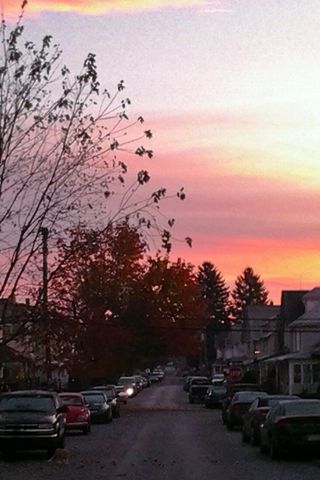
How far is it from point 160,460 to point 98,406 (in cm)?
2375

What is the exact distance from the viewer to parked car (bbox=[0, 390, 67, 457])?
29.9m

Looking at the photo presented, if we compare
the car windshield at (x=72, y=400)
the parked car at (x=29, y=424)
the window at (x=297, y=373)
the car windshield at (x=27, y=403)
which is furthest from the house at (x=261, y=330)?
the parked car at (x=29, y=424)

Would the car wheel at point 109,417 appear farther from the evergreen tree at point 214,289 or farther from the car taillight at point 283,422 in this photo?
the evergreen tree at point 214,289

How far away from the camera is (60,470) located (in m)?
26.5

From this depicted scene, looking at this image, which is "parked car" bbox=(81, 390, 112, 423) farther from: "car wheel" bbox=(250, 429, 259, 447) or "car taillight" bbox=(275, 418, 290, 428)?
"car taillight" bbox=(275, 418, 290, 428)

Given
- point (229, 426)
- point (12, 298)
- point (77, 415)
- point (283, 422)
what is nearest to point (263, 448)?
point (283, 422)

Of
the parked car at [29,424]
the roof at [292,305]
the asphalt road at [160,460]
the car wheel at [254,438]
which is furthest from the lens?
the roof at [292,305]

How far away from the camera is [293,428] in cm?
2762

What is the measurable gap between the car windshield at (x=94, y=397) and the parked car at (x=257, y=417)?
16640 millimetres

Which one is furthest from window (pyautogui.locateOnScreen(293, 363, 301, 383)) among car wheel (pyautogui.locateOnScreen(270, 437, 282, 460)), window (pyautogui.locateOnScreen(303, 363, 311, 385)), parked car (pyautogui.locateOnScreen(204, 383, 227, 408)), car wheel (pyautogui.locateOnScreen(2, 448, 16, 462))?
car wheel (pyautogui.locateOnScreen(270, 437, 282, 460))

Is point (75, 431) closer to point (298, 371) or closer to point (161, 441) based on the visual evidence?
point (161, 441)

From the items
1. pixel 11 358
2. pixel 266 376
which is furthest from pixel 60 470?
pixel 266 376

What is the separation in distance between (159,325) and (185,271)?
440 cm

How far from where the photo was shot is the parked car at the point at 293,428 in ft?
90.5
